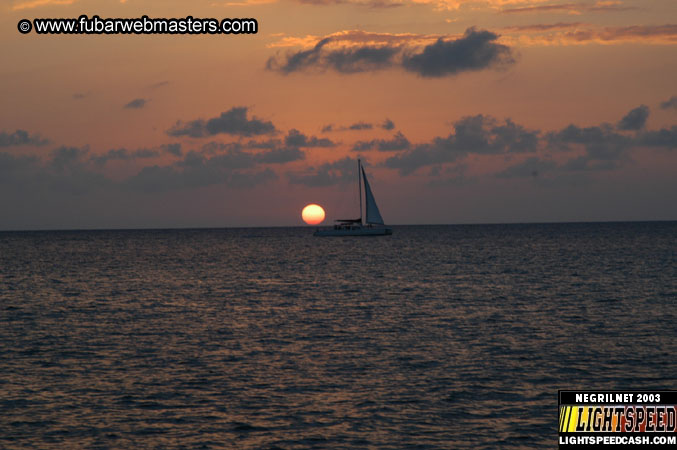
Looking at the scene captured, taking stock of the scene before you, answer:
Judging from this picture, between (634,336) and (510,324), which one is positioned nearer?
(634,336)

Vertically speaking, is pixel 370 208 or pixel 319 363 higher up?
pixel 370 208

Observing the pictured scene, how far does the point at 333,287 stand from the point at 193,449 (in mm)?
52397

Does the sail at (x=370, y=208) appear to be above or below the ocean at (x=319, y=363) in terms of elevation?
above

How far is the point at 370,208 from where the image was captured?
190 metres

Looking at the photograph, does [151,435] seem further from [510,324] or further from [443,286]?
[443,286]

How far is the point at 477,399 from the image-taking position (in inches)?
1078

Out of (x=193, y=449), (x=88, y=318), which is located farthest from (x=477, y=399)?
(x=88, y=318)

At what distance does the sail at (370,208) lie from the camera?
186875 mm

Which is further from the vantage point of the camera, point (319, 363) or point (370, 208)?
point (370, 208)

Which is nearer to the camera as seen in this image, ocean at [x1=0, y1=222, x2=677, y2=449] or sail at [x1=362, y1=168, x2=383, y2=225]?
ocean at [x1=0, y1=222, x2=677, y2=449]

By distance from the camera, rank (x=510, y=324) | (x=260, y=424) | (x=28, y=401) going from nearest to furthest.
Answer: (x=260, y=424)
(x=28, y=401)
(x=510, y=324)

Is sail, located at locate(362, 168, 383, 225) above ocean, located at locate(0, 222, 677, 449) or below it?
above

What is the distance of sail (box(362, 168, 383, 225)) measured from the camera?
187 m

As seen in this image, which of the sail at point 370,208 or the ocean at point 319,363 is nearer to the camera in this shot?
the ocean at point 319,363
